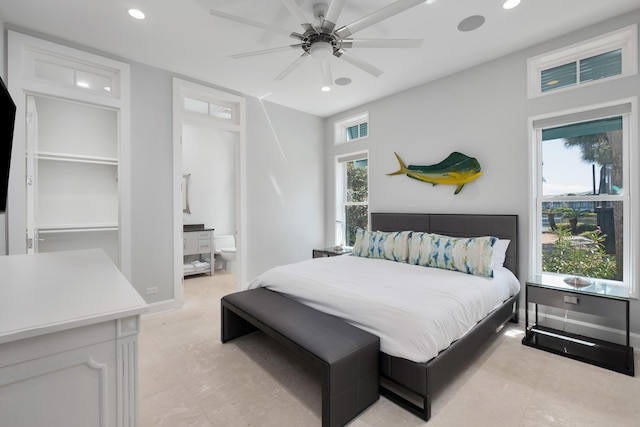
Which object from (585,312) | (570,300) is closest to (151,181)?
(570,300)

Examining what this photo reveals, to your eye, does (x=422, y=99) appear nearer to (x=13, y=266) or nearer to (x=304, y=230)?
(x=304, y=230)

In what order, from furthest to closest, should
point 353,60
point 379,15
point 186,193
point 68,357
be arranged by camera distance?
point 186,193, point 353,60, point 379,15, point 68,357

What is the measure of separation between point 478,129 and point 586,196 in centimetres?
126

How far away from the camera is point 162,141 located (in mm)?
3500

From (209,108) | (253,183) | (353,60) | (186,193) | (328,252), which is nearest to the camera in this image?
(353,60)

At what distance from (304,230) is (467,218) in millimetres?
2659

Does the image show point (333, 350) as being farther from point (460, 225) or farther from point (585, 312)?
point (460, 225)

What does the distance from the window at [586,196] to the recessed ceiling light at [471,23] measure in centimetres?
119

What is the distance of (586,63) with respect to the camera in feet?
9.10

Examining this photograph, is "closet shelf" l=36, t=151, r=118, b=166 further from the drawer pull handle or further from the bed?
the drawer pull handle

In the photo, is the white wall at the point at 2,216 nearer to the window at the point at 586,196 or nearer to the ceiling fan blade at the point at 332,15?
the ceiling fan blade at the point at 332,15

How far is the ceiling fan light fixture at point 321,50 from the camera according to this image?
2.20 metres

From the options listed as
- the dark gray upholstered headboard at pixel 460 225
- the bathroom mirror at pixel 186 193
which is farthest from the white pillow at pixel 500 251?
the bathroom mirror at pixel 186 193

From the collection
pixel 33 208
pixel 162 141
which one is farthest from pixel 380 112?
pixel 33 208
